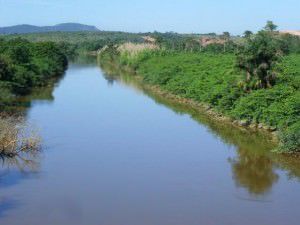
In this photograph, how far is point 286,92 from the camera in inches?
1211

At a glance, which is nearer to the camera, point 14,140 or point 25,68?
point 14,140

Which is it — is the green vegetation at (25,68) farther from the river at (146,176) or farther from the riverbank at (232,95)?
the riverbank at (232,95)

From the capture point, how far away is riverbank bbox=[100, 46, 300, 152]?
28.2m

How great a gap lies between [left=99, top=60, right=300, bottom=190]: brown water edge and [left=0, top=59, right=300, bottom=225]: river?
51 millimetres

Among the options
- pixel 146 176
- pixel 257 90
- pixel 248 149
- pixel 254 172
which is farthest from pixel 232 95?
pixel 146 176

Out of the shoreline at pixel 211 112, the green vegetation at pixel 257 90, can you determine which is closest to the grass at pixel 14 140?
the green vegetation at pixel 257 90

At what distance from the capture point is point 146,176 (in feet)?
70.6

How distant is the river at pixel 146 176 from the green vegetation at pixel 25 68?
6455 millimetres

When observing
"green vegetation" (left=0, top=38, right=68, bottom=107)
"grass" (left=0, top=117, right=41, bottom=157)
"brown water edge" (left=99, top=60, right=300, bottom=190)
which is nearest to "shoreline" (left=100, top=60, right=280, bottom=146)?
"brown water edge" (left=99, top=60, right=300, bottom=190)

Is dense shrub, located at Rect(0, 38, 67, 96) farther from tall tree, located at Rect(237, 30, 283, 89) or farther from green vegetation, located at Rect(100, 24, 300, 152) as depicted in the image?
tall tree, located at Rect(237, 30, 283, 89)

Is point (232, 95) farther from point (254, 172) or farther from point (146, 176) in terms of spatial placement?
point (146, 176)

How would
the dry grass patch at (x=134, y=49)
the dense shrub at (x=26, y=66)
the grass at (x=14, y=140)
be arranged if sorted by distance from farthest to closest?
the dry grass patch at (x=134, y=49) < the dense shrub at (x=26, y=66) < the grass at (x=14, y=140)

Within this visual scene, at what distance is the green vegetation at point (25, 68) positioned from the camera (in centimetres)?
4069

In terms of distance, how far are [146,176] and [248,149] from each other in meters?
7.60
